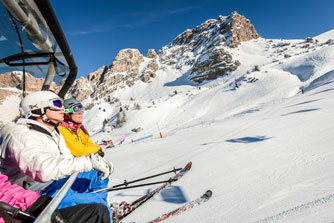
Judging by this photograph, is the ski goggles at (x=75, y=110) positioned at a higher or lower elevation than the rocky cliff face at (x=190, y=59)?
lower

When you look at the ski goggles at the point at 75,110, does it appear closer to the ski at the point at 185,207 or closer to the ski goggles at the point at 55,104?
the ski goggles at the point at 55,104

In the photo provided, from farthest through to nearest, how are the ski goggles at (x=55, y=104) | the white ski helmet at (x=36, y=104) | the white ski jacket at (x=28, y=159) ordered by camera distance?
the ski goggles at (x=55, y=104) < the white ski helmet at (x=36, y=104) < the white ski jacket at (x=28, y=159)

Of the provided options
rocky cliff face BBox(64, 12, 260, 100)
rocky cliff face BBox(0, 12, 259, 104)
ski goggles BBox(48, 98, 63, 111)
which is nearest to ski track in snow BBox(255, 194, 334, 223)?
ski goggles BBox(48, 98, 63, 111)

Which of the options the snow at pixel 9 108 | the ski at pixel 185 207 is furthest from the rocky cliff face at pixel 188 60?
the snow at pixel 9 108

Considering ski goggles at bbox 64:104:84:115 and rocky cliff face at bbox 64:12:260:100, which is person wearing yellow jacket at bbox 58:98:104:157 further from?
rocky cliff face at bbox 64:12:260:100

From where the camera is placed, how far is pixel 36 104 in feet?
6.62

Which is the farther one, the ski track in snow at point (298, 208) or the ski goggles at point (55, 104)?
the ski goggles at point (55, 104)

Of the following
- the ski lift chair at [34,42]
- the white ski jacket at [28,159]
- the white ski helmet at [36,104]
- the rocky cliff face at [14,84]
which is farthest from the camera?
the rocky cliff face at [14,84]

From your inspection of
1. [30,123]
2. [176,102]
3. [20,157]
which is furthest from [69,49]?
[176,102]

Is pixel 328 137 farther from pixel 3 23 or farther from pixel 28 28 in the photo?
pixel 3 23

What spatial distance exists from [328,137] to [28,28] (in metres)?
6.65

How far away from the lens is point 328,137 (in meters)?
4.14

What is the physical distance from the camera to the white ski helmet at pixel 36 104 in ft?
6.46

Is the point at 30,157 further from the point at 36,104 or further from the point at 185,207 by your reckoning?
the point at 185,207
